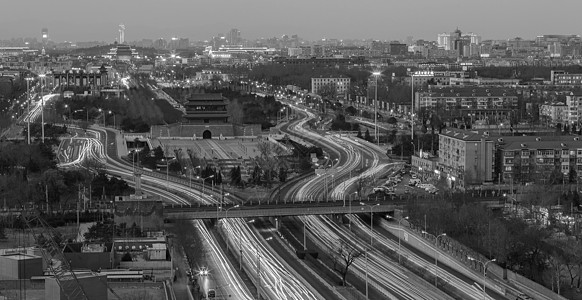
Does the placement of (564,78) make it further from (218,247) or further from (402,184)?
(218,247)

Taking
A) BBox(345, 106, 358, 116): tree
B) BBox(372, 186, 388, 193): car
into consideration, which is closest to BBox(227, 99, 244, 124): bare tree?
BBox(345, 106, 358, 116): tree

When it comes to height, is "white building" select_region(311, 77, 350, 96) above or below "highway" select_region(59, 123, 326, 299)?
above

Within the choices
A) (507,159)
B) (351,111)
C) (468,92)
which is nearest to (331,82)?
(351,111)

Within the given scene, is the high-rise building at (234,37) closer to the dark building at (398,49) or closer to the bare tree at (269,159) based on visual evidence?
the dark building at (398,49)

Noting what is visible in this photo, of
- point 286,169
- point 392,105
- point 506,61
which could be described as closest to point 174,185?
point 286,169

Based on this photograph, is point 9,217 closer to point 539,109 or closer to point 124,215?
point 124,215

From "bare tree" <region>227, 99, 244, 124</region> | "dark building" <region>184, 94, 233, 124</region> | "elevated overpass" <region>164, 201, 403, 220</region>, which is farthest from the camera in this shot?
"bare tree" <region>227, 99, 244, 124</region>

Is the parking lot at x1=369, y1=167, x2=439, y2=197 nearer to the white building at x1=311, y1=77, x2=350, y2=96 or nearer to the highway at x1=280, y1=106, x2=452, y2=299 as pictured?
the highway at x1=280, y1=106, x2=452, y2=299
